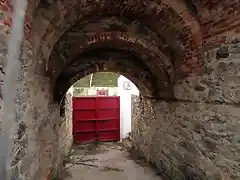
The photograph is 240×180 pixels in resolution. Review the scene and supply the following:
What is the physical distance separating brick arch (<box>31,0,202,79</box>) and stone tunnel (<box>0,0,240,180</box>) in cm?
1

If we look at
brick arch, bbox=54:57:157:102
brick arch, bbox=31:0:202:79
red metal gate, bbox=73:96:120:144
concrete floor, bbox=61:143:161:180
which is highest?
brick arch, bbox=31:0:202:79

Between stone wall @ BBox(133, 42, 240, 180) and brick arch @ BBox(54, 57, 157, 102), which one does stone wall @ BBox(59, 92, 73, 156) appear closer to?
brick arch @ BBox(54, 57, 157, 102)

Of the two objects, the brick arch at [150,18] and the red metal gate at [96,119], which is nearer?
the brick arch at [150,18]

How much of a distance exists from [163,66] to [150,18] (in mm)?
932

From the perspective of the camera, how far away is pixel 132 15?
10.9 feet

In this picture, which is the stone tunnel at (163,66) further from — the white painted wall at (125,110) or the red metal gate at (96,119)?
the white painted wall at (125,110)

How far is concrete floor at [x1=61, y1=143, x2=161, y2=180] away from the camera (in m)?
4.69

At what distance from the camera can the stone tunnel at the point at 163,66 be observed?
7.29 feet

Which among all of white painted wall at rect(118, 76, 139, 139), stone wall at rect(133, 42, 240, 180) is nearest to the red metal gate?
white painted wall at rect(118, 76, 139, 139)

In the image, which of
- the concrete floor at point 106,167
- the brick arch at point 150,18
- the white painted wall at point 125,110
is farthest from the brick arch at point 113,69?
the white painted wall at point 125,110

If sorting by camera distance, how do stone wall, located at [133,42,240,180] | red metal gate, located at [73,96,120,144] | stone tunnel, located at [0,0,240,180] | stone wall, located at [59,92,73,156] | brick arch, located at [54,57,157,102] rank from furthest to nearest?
red metal gate, located at [73,96,120,144] < stone wall, located at [59,92,73,156] < brick arch, located at [54,57,157,102] < stone wall, located at [133,42,240,180] < stone tunnel, located at [0,0,240,180]

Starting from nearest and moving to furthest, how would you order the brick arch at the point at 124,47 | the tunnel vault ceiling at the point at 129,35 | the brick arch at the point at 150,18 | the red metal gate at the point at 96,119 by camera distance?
the brick arch at the point at 150,18
the tunnel vault ceiling at the point at 129,35
the brick arch at the point at 124,47
the red metal gate at the point at 96,119

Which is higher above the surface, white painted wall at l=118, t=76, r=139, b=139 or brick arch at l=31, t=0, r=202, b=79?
brick arch at l=31, t=0, r=202, b=79

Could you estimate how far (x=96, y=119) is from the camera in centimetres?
847
